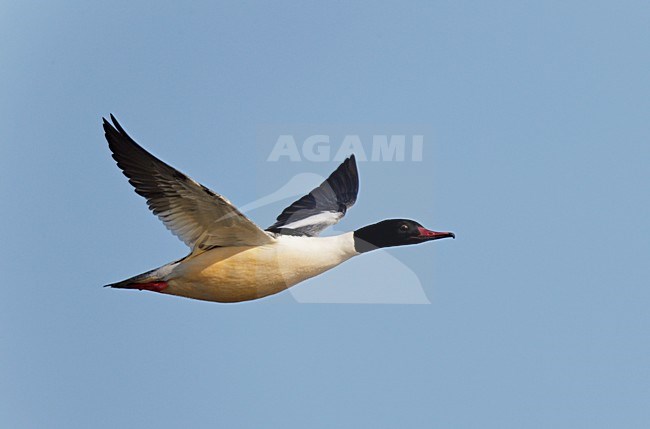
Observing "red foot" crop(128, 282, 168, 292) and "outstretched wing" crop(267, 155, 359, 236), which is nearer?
"red foot" crop(128, 282, 168, 292)

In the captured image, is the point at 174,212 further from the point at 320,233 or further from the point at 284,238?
the point at 320,233

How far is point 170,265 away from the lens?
13.4m

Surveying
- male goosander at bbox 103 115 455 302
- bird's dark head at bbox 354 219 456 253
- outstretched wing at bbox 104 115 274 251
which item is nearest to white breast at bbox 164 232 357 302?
male goosander at bbox 103 115 455 302

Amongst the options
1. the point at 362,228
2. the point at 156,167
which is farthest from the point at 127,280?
the point at 362,228

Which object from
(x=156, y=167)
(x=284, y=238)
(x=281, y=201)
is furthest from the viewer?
(x=281, y=201)

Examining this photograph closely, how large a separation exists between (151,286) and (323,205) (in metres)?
3.38

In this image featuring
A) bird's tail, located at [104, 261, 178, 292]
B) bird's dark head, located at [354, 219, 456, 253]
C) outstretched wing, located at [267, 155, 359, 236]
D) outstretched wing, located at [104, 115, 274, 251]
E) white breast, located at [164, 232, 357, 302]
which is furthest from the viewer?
outstretched wing, located at [267, 155, 359, 236]

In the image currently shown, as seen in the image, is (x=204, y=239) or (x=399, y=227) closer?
(x=204, y=239)

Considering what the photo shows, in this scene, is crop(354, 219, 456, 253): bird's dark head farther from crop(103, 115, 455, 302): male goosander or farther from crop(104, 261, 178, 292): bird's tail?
crop(104, 261, 178, 292): bird's tail

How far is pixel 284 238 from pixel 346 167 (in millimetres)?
3658

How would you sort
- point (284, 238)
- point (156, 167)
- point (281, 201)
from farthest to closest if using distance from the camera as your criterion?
point (281, 201) < point (284, 238) < point (156, 167)

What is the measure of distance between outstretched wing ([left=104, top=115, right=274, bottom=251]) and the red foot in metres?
0.47

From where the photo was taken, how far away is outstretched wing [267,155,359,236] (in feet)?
50.1

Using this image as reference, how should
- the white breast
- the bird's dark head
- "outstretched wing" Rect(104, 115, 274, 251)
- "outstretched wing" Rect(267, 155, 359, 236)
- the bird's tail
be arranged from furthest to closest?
"outstretched wing" Rect(267, 155, 359, 236), the bird's dark head, the bird's tail, the white breast, "outstretched wing" Rect(104, 115, 274, 251)
